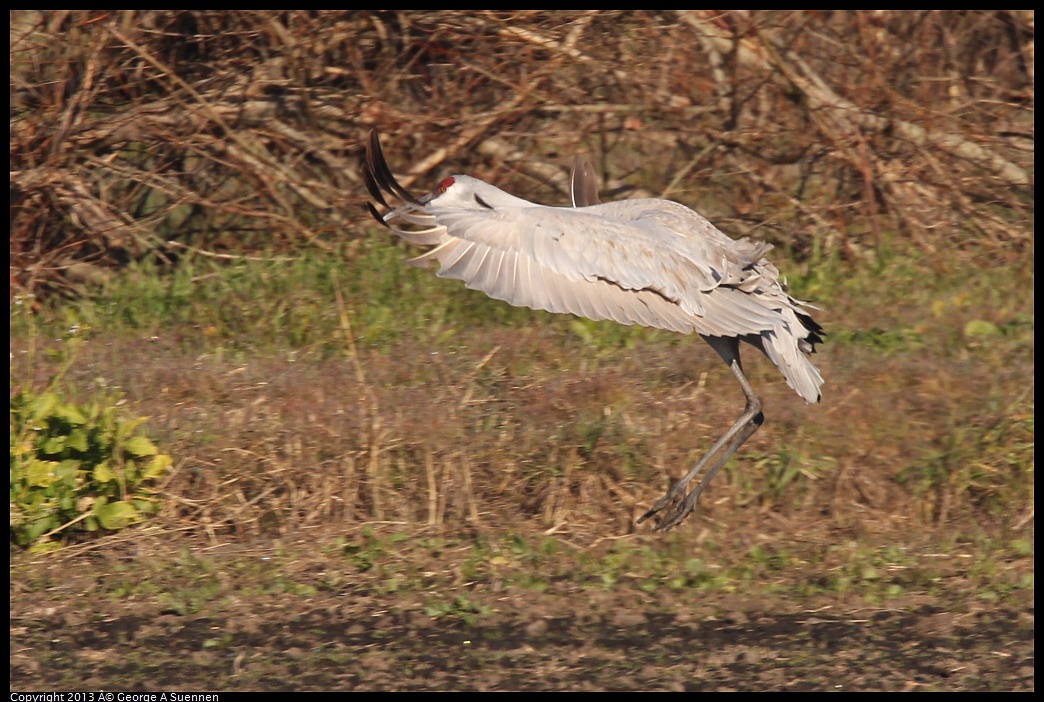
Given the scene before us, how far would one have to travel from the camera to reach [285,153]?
311 inches

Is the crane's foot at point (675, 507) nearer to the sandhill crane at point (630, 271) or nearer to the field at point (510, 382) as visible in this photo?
the sandhill crane at point (630, 271)

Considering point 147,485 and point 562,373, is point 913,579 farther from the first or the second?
point 147,485

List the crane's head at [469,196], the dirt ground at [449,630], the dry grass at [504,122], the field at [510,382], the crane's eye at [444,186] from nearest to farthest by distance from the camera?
the dirt ground at [449,630] → the field at [510,382] → the crane's head at [469,196] → the crane's eye at [444,186] → the dry grass at [504,122]

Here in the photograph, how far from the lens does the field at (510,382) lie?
4.41 m

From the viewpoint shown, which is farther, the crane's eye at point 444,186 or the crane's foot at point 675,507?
the crane's eye at point 444,186

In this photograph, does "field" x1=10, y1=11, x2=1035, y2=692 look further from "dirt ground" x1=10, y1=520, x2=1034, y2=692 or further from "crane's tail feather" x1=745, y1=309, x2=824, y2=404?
"crane's tail feather" x1=745, y1=309, x2=824, y2=404

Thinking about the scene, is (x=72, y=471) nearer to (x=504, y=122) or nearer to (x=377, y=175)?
(x=377, y=175)

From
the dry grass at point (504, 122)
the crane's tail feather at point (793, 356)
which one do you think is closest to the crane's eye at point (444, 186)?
the crane's tail feather at point (793, 356)

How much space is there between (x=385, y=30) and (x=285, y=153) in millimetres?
985

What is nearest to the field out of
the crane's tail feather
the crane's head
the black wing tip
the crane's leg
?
the crane's leg

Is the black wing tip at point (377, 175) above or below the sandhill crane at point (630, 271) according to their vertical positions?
above

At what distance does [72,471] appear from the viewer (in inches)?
196

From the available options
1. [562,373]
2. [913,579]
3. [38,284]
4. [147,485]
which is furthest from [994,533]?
[38,284]

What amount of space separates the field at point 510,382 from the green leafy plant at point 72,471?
10 centimetres
